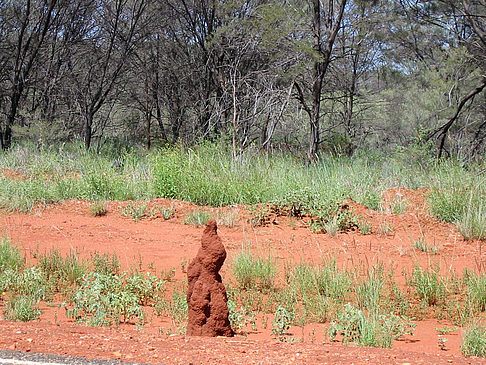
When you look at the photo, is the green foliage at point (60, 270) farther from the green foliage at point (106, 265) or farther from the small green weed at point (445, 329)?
the small green weed at point (445, 329)

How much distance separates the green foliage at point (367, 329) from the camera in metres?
4.46

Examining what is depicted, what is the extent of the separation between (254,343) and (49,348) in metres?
1.21

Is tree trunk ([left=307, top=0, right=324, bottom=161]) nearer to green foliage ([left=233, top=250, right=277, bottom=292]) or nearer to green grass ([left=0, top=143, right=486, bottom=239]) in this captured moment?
green grass ([left=0, top=143, right=486, bottom=239])

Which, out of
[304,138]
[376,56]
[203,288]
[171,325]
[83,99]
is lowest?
[171,325]

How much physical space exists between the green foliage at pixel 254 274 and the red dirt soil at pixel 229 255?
36cm

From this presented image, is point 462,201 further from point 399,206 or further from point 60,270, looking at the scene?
point 60,270

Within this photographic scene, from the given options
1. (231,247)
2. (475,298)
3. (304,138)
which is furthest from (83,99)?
(475,298)

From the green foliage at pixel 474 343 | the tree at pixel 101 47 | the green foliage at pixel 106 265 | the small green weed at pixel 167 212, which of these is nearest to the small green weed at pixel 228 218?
the small green weed at pixel 167 212

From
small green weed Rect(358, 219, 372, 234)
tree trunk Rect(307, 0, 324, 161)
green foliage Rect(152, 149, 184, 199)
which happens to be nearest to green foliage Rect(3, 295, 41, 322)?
small green weed Rect(358, 219, 372, 234)

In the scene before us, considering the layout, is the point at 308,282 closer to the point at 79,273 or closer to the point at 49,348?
the point at 79,273

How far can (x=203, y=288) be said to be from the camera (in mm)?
4637

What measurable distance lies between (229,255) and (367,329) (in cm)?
351

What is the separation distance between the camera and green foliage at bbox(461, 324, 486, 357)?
4.31 metres

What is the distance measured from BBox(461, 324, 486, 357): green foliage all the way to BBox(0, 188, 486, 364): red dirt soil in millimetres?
139
